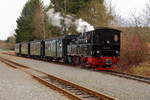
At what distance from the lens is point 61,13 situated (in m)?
47.6

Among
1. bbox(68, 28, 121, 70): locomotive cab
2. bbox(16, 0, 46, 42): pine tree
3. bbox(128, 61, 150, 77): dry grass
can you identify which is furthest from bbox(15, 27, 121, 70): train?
bbox(16, 0, 46, 42): pine tree

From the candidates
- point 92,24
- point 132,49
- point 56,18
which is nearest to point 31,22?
point 56,18

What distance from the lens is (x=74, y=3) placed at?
1833 inches

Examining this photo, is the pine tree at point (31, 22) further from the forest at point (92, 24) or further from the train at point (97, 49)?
the train at point (97, 49)

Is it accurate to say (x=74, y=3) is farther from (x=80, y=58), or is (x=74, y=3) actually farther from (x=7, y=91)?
(x=7, y=91)

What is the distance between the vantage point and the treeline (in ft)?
122

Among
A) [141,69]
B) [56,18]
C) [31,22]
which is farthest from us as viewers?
[31,22]

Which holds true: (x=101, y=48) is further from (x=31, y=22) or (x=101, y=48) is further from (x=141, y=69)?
(x=31, y=22)

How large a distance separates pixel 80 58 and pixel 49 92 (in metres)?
12.3

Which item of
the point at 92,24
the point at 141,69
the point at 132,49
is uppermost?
the point at 92,24

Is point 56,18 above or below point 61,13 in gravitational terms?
below

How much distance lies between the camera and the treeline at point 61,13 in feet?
122

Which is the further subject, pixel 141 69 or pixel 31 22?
pixel 31 22

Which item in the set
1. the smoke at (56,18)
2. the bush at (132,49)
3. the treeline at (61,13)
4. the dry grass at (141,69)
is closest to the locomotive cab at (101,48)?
the bush at (132,49)
